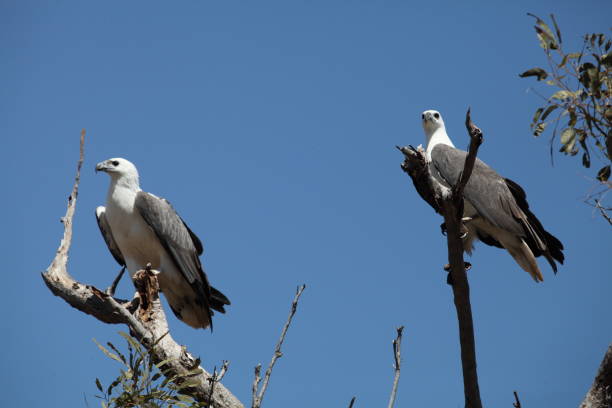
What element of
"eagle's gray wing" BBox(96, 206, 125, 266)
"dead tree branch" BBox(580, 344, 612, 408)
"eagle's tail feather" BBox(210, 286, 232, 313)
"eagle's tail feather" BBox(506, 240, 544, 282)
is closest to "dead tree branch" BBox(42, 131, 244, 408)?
"eagle's tail feather" BBox(210, 286, 232, 313)

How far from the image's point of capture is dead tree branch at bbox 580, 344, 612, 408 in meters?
3.99

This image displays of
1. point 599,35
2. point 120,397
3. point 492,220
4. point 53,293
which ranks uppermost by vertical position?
point 492,220

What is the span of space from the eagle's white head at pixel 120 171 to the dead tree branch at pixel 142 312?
5.27 feet

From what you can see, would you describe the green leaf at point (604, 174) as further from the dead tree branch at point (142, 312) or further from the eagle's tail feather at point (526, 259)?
the dead tree branch at point (142, 312)

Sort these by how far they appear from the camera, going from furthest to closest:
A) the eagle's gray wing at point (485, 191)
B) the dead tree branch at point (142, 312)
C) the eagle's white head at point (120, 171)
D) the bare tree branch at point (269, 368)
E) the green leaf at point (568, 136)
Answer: the eagle's white head at point (120, 171), the eagle's gray wing at point (485, 191), the dead tree branch at point (142, 312), the green leaf at point (568, 136), the bare tree branch at point (269, 368)

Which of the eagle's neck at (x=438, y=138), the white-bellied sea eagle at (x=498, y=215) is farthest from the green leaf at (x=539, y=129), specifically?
the eagle's neck at (x=438, y=138)

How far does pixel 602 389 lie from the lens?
401 centimetres

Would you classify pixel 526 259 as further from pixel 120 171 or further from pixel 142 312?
pixel 120 171

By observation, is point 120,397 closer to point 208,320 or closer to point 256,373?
point 256,373

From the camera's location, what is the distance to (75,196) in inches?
251

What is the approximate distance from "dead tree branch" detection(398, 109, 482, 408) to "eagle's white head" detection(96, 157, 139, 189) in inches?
169

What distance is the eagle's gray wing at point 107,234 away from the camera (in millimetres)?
8141

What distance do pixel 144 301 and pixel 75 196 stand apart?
1.05 metres

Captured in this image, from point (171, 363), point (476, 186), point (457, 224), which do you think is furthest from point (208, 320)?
point (457, 224)
